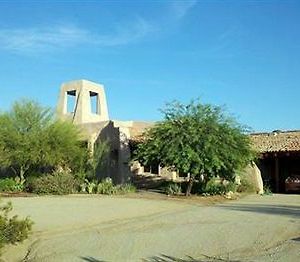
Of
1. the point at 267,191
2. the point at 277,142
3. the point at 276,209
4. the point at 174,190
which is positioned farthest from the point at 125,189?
the point at 277,142

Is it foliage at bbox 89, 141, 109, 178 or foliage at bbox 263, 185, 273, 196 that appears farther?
foliage at bbox 89, 141, 109, 178

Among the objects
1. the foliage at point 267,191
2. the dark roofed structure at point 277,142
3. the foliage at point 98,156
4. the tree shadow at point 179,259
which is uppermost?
the dark roofed structure at point 277,142

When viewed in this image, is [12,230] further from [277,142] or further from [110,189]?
[277,142]

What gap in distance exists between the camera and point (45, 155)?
33406mm

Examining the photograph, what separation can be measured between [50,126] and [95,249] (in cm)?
2324

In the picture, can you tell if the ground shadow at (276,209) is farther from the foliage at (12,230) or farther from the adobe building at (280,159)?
the adobe building at (280,159)

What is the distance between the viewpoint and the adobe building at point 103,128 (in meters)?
35.6

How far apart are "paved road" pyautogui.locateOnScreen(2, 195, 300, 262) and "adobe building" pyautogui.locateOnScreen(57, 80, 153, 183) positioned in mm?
13425

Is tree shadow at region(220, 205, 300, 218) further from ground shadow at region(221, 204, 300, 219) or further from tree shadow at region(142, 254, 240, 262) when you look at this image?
tree shadow at region(142, 254, 240, 262)

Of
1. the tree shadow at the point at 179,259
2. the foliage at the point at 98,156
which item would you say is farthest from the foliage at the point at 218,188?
the tree shadow at the point at 179,259

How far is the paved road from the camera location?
11.8 meters

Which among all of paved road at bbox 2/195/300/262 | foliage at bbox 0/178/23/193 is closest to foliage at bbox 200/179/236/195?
paved road at bbox 2/195/300/262

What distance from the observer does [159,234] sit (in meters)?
14.5

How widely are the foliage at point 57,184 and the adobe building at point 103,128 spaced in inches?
180
